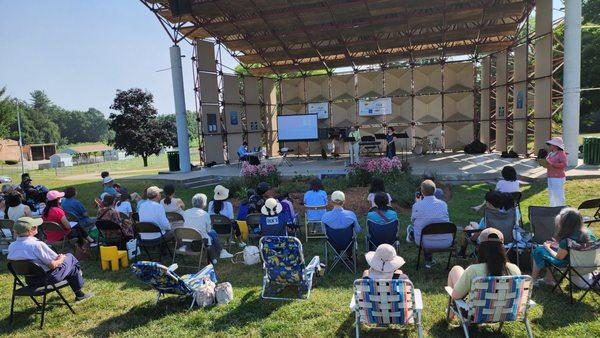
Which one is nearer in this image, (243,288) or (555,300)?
(555,300)

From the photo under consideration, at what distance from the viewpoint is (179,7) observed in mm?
16188

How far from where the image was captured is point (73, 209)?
7.57 metres

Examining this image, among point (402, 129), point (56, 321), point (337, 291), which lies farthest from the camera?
point (402, 129)

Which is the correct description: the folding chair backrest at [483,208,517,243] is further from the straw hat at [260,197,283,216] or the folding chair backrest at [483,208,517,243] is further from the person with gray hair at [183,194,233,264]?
the person with gray hair at [183,194,233,264]

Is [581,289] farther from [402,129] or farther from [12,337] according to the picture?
[402,129]

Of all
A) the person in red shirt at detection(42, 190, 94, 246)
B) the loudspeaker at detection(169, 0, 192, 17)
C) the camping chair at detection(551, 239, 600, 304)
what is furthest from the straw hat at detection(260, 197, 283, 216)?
the loudspeaker at detection(169, 0, 192, 17)

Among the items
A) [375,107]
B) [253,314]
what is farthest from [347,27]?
[253,314]

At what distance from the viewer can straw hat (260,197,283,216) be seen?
19.2 feet

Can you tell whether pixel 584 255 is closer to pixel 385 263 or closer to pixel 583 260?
pixel 583 260

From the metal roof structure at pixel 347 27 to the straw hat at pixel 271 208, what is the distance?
12372 mm

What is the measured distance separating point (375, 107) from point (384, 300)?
63.1 ft

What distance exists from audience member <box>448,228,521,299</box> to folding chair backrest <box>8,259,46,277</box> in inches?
166

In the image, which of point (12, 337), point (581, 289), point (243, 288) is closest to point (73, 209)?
point (12, 337)

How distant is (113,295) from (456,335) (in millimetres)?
4064
